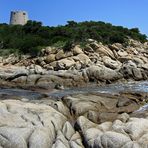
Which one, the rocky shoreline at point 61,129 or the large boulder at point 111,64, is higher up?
the large boulder at point 111,64

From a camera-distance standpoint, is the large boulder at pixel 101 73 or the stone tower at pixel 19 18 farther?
the stone tower at pixel 19 18

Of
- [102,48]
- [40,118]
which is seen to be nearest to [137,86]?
[102,48]

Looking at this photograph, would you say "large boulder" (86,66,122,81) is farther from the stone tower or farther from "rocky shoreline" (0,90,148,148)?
the stone tower

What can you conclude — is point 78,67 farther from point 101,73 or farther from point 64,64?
point 101,73

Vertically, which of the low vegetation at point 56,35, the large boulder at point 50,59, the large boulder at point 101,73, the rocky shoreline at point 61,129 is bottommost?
the rocky shoreline at point 61,129

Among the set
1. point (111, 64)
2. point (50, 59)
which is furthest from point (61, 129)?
point (50, 59)

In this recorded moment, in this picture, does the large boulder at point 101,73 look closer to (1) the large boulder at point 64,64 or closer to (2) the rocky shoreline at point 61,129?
(1) the large boulder at point 64,64

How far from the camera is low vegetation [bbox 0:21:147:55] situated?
7825 cm

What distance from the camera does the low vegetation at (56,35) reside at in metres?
78.2

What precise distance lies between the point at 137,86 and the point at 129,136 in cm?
3240

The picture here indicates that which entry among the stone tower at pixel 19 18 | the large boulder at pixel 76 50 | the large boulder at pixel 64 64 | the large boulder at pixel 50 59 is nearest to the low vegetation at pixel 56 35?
the large boulder at pixel 76 50

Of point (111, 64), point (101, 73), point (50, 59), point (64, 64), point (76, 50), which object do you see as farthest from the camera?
point (76, 50)

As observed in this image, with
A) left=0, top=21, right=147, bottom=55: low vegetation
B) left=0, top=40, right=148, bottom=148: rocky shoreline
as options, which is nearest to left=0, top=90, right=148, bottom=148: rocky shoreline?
left=0, top=40, right=148, bottom=148: rocky shoreline

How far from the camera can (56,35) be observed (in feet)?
285
